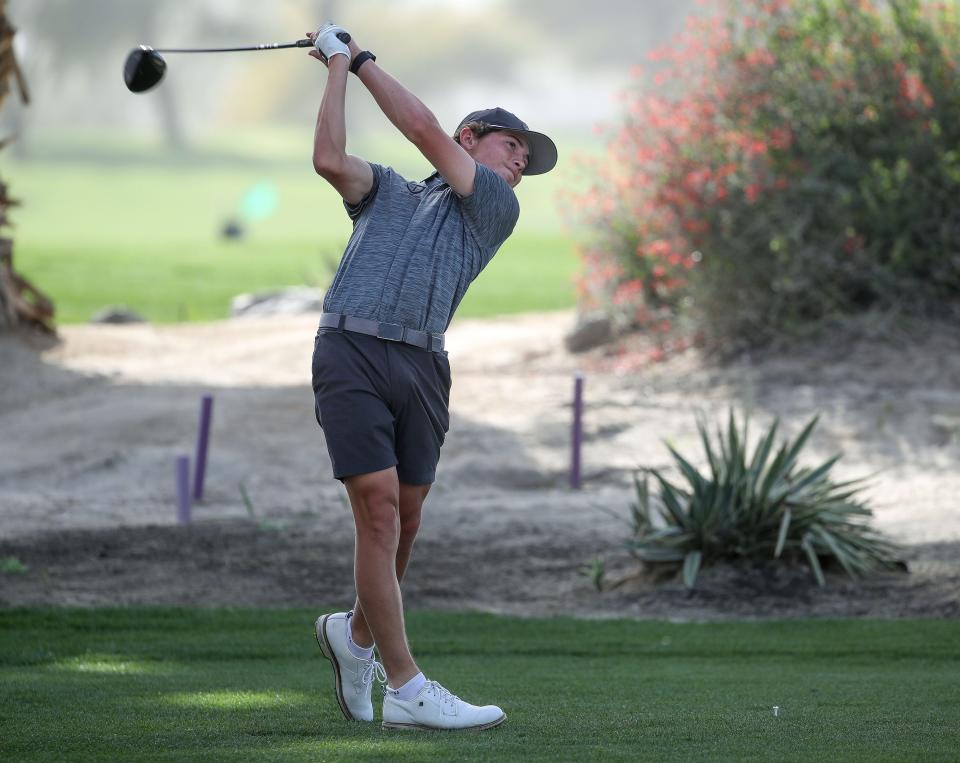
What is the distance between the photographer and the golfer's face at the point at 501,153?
4.82m

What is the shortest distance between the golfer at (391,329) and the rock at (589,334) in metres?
11.0

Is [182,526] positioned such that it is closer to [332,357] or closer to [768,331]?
[332,357]

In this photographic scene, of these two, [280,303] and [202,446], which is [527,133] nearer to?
[202,446]

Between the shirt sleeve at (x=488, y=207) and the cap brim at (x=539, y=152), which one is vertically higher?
the cap brim at (x=539, y=152)

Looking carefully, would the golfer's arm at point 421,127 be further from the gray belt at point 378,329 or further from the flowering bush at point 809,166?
the flowering bush at point 809,166

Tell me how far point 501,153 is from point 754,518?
3.67 m

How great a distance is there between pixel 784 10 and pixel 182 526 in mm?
7920

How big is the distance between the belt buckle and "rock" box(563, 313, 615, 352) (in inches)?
441

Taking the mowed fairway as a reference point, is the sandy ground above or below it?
below

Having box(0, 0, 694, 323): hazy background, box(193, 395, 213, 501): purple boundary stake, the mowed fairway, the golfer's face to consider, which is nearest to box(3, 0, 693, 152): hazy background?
box(0, 0, 694, 323): hazy background

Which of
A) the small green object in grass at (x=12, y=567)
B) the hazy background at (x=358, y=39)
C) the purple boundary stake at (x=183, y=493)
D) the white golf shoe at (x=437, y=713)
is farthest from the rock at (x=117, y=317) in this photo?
the hazy background at (x=358, y=39)

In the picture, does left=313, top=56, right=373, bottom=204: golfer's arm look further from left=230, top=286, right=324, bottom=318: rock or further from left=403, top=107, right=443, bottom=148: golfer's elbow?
left=230, top=286, right=324, bottom=318: rock

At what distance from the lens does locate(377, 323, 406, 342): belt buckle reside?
446cm

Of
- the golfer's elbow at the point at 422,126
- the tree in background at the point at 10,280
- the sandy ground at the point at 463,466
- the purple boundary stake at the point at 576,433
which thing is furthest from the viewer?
the tree in background at the point at 10,280
